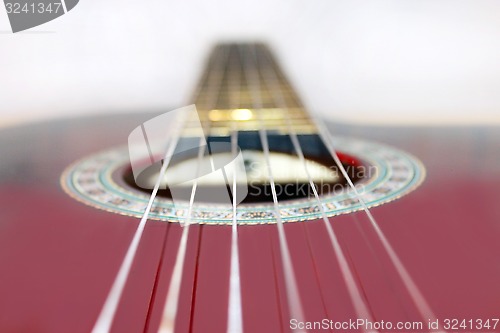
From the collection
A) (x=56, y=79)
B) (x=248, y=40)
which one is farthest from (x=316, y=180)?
(x=56, y=79)

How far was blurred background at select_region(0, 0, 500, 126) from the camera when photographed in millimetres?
1574

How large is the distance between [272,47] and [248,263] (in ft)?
3.92

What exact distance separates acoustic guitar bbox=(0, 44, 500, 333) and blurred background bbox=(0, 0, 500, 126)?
16.7 inches

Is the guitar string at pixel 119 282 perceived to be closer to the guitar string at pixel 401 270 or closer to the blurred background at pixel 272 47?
the guitar string at pixel 401 270

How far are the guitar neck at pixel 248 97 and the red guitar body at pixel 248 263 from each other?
0.31 m

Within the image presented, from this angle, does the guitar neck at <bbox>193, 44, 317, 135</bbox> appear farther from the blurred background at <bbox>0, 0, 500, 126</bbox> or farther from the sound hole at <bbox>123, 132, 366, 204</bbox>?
the blurred background at <bbox>0, 0, 500, 126</bbox>

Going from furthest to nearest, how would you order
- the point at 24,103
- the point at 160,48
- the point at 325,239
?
the point at 160,48, the point at 24,103, the point at 325,239

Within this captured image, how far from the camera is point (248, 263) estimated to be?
0.59 meters

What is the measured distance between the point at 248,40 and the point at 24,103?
670 mm

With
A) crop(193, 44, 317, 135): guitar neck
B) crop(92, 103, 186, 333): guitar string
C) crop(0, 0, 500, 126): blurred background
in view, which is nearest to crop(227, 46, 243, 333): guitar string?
crop(92, 103, 186, 333): guitar string

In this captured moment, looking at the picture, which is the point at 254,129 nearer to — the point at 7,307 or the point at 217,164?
the point at 217,164

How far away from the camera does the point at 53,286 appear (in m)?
0.55

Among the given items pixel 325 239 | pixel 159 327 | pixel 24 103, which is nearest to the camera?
pixel 159 327

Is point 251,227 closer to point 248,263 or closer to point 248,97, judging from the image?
point 248,263
